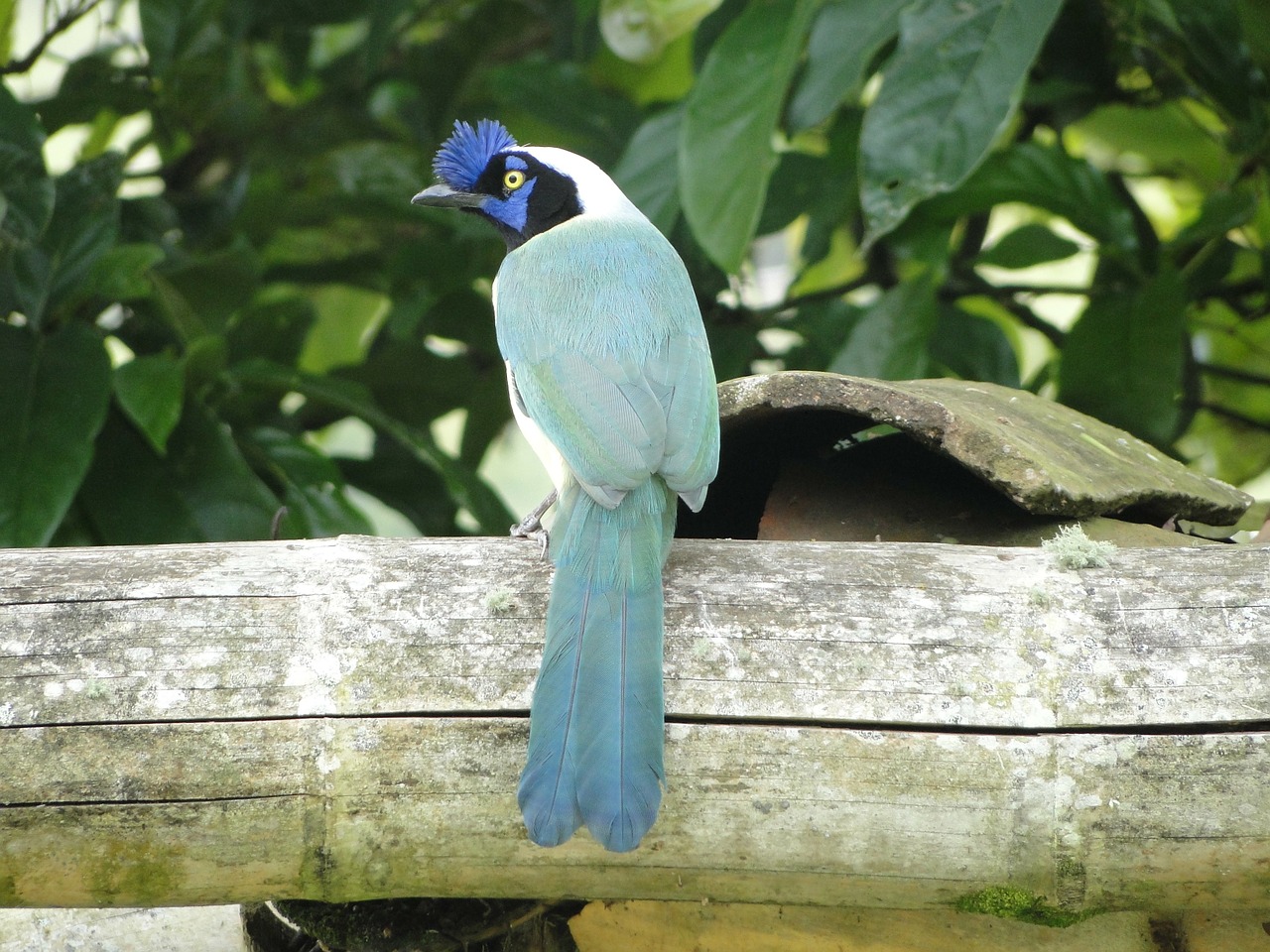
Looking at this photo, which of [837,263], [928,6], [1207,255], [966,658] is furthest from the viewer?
[837,263]

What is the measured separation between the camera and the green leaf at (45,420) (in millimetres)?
2961

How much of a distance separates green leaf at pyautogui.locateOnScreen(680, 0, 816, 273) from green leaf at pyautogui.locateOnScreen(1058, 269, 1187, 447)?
3.86ft

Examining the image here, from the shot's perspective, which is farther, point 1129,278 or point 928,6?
point 1129,278

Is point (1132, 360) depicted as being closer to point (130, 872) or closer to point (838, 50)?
point (838, 50)

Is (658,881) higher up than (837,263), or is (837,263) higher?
(658,881)

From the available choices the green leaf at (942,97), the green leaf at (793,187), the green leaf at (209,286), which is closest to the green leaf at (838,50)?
the green leaf at (942,97)

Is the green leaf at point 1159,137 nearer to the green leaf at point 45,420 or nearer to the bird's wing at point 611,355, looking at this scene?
the bird's wing at point 611,355

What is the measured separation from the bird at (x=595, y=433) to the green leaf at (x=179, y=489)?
3.24 feet

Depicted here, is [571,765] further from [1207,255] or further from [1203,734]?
[1207,255]

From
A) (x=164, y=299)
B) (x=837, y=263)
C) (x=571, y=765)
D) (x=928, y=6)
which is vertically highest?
(x=928, y=6)

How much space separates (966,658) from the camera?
5.49 ft

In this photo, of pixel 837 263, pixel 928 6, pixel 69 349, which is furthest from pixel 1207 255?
pixel 69 349

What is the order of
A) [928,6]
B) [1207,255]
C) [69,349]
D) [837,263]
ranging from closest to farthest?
1. [928,6]
2. [69,349]
3. [1207,255]
4. [837,263]

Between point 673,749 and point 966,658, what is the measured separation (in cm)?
41
